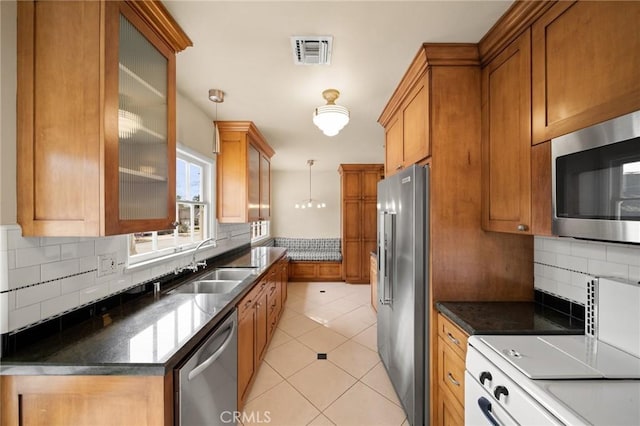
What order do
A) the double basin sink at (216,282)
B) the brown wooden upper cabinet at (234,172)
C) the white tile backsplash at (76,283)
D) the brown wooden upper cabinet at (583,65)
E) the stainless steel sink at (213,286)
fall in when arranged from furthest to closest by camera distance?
1. the brown wooden upper cabinet at (234,172)
2. the stainless steel sink at (213,286)
3. the double basin sink at (216,282)
4. the white tile backsplash at (76,283)
5. the brown wooden upper cabinet at (583,65)

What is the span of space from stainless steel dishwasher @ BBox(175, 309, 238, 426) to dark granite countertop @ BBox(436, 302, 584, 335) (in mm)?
1386

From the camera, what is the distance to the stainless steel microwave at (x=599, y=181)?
886mm

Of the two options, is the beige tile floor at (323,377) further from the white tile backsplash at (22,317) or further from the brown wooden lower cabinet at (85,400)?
the white tile backsplash at (22,317)

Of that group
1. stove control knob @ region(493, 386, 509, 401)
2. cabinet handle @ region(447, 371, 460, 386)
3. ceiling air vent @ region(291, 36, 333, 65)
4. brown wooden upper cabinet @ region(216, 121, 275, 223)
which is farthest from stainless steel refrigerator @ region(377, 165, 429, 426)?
brown wooden upper cabinet @ region(216, 121, 275, 223)

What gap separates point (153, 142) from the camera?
143 cm

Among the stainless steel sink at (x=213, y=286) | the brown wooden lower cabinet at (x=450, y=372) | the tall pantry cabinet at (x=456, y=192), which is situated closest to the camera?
the brown wooden lower cabinet at (x=450, y=372)

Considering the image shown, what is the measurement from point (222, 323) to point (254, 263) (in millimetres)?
1480

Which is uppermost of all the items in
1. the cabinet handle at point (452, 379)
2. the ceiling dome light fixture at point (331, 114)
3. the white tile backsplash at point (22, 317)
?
the ceiling dome light fixture at point (331, 114)

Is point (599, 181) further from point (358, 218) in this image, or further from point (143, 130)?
point (358, 218)

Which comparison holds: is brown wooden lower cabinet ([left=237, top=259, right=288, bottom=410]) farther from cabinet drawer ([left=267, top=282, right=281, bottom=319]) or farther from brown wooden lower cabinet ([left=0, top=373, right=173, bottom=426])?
Result: brown wooden lower cabinet ([left=0, top=373, right=173, bottom=426])

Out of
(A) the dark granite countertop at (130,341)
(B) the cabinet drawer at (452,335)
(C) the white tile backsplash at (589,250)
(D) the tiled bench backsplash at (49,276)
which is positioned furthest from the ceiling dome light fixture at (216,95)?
(C) the white tile backsplash at (589,250)

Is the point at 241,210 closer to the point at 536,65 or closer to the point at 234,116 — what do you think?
the point at 234,116

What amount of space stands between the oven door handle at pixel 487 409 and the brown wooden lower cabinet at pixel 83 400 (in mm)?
1360

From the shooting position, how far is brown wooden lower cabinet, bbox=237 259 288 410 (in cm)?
191
